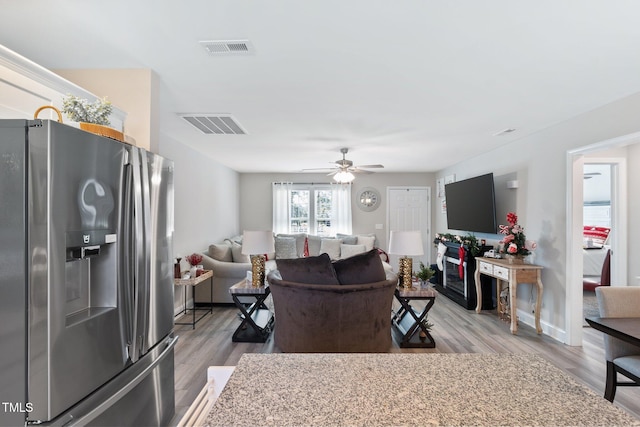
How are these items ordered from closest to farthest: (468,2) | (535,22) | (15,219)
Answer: (15,219), (468,2), (535,22)

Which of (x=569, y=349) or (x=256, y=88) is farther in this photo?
(x=569, y=349)

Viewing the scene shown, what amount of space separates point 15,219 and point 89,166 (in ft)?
1.05

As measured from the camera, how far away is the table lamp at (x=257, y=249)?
347 cm

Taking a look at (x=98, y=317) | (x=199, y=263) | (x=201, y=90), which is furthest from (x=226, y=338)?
(x=201, y=90)

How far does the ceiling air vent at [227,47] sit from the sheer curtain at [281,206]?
527cm

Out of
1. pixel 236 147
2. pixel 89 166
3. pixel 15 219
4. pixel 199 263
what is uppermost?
pixel 236 147

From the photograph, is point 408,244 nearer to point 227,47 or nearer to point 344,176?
point 344,176

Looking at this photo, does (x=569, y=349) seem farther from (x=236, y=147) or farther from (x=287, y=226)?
(x=287, y=226)

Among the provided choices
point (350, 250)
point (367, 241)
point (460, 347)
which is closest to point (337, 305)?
point (460, 347)

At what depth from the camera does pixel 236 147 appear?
4578 mm

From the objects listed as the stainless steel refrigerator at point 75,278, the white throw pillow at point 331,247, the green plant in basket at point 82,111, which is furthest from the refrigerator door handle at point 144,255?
the white throw pillow at point 331,247

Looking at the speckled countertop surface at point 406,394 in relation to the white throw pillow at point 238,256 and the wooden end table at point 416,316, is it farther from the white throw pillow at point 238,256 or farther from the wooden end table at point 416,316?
the white throw pillow at point 238,256

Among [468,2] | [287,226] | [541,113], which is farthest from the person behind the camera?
[287,226]

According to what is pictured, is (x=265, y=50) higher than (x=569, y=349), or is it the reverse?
(x=265, y=50)
